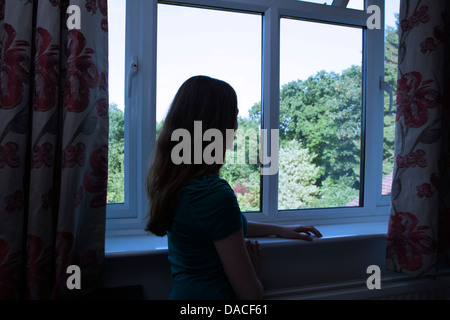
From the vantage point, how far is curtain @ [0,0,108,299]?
92 centimetres

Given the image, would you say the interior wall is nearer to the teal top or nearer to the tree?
the teal top

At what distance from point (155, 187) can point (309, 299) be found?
779 mm

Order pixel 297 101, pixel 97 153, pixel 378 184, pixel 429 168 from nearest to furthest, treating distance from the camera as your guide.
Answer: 1. pixel 97 153
2. pixel 429 168
3. pixel 297 101
4. pixel 378 184

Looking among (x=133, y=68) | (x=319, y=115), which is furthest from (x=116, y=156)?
(x=319, y=115)

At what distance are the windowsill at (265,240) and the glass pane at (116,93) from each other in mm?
211

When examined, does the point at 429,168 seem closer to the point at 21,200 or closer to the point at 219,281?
the point at 219,281

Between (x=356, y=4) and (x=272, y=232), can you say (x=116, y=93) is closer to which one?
(x=272, y=232)

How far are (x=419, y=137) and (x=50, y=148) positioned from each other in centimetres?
131

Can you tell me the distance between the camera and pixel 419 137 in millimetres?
1231

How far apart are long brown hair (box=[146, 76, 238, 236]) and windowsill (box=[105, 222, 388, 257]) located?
256mm

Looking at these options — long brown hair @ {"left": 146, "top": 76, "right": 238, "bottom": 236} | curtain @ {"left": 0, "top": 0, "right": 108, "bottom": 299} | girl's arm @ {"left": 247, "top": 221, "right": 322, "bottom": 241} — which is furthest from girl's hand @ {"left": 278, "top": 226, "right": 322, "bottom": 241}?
curtain @ {"left": 0, "top": 0, "right": 108, "bottom": 299}

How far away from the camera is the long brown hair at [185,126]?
0.84 metres

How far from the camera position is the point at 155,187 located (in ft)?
2.93

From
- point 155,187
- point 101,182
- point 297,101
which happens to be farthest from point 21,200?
point 297,101
